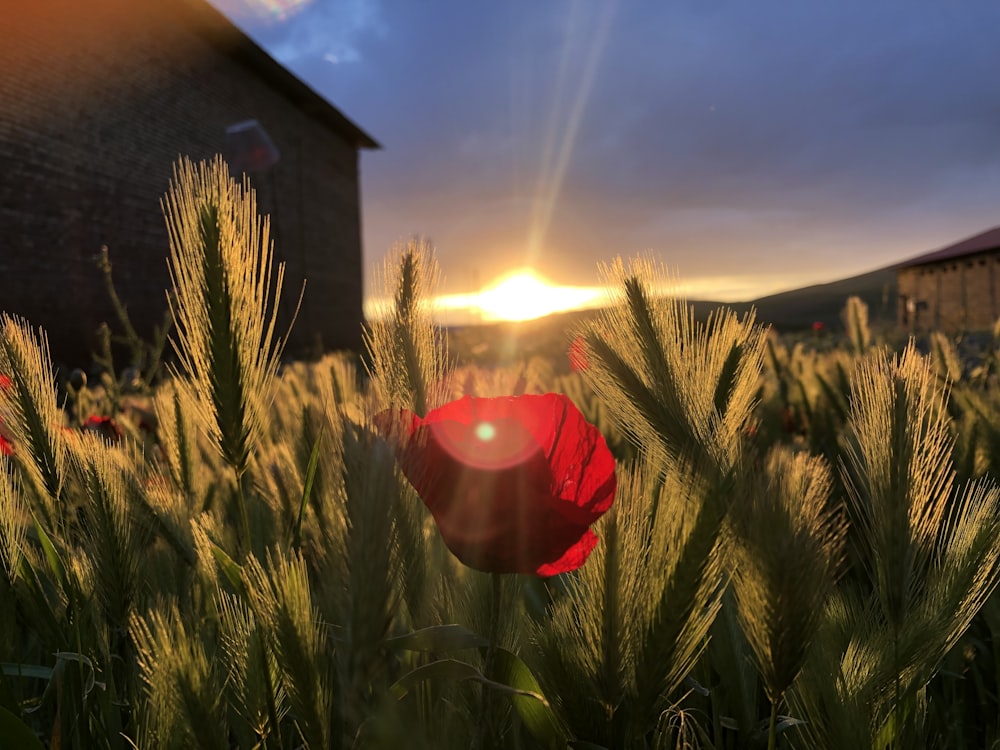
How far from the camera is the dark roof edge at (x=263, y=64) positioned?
1050 centimetres

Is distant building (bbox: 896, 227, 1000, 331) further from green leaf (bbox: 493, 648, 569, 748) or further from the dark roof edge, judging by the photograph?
green leaf (bbox: 493, 648, 569, 748)

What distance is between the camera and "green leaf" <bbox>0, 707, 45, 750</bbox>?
39 centimetres

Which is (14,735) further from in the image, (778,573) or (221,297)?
(778,573)

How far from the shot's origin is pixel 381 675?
38 centimetres

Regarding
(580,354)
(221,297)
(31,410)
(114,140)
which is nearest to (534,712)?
(580,354)

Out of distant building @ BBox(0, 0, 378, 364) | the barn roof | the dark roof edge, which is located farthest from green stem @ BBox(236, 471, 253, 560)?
the barn roof

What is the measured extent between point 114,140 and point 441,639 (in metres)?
10.9

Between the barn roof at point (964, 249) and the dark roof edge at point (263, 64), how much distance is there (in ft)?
61.6

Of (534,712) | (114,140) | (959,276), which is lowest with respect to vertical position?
(534,712)

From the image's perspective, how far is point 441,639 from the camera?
401mm

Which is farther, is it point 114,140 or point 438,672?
point 114,140

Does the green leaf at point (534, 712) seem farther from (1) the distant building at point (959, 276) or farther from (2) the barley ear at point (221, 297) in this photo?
(1) the distant building at point (959, 276)

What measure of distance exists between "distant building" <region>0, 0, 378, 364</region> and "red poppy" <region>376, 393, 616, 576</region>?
800 centimetres

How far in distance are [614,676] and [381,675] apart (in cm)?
16
